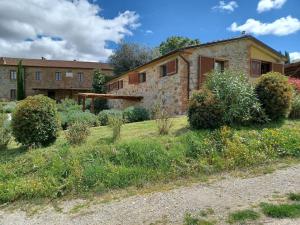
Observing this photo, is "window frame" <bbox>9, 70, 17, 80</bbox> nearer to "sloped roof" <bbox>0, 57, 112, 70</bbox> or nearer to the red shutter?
"sloped roof" <bbox>0, 57, 112, 70</bbox>

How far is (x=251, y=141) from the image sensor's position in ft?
27.9

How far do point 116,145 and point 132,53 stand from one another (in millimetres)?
29603

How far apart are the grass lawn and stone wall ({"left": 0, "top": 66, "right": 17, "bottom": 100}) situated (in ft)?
120

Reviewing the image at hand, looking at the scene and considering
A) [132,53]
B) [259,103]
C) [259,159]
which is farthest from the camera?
[132,53]

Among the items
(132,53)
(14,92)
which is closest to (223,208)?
(132,53)

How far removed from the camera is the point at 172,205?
5.47 m

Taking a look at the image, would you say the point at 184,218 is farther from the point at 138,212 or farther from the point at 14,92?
the point at 14,92

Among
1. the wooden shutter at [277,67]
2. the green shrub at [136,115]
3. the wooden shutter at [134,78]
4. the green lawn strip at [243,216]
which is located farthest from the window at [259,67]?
the green lawn strip at [243,216]

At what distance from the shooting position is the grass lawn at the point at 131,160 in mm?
6582

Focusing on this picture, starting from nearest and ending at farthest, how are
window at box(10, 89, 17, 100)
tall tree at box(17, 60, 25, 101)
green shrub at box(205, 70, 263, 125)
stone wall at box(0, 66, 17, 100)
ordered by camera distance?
green shrub at box(205, 70, 263, 125) < tall tree at box(17, 60, 25, 101) < stone wall at box(0, 66, 17, 100) < window at box(10, 89, 17, 100)

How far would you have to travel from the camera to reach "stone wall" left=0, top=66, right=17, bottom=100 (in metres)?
42.5

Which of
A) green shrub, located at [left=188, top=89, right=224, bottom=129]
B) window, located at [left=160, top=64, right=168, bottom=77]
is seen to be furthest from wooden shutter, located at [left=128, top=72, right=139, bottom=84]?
green shrub, located at [left=188, top=89, right=224, bottom=129]

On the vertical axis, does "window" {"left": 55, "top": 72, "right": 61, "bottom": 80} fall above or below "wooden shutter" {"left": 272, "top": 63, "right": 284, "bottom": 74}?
above

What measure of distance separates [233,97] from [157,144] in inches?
124
